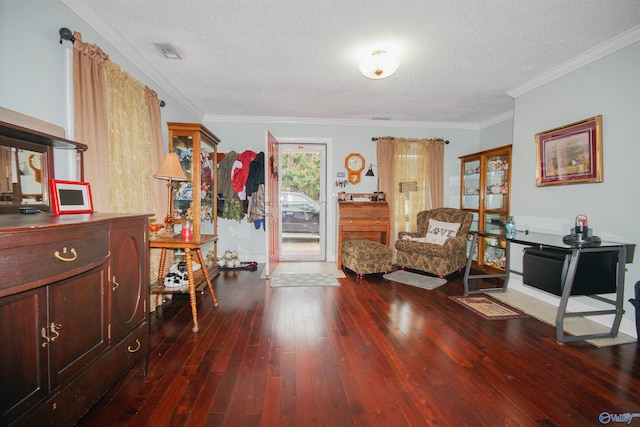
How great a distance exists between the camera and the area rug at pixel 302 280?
3558 mm

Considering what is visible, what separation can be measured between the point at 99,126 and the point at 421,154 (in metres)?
4.50

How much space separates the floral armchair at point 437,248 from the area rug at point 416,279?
5.6 inches

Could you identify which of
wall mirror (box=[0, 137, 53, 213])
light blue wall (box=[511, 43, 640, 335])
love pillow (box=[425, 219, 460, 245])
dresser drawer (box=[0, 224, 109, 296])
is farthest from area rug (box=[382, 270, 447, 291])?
wall mirror (box=[0, 137, 53, 213])

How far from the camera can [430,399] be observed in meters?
1.57

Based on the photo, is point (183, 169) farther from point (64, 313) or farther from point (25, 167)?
point (64, 313)

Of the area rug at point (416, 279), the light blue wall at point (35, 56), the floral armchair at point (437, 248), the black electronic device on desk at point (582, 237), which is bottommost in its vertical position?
the area rug at point (416, 279)

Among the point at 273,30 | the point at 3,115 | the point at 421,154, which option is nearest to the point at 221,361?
the point at 3,115

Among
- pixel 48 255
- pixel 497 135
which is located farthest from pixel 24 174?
pixel 497 135

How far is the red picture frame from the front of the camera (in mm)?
1546

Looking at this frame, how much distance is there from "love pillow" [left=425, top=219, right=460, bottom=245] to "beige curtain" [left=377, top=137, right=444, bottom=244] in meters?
0.58

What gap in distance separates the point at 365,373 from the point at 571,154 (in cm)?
300

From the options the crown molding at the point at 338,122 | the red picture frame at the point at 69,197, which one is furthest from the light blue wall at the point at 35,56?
the crown molding at the point at 338,122

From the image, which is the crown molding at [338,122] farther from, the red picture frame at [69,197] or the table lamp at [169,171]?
the red picture frame at [69,197]

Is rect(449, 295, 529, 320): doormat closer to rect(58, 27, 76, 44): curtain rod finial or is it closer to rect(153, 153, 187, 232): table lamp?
rect(153, 153, 187, 232): table lamp
